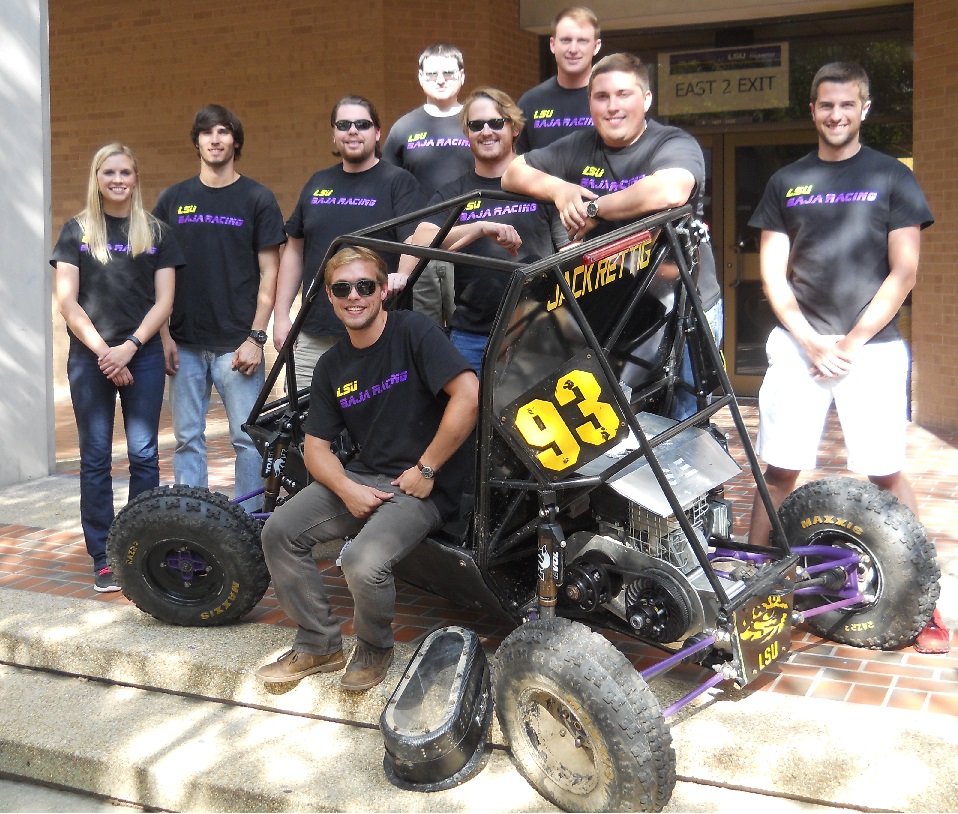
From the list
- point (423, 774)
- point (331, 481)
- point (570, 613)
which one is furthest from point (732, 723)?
point (331, 481)

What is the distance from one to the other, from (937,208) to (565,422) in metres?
5.82

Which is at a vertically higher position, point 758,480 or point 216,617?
point 758,480

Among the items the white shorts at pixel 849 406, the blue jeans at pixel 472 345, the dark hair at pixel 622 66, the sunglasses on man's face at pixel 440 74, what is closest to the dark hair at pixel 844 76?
the dark hair at pixel 622 66

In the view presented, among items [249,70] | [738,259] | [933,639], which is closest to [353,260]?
[933,639]

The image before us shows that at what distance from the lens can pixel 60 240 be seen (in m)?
5.23

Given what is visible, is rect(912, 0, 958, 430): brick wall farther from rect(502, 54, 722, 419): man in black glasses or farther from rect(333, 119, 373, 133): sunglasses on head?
rect(333, 119, 373, 133): sunglasses on head

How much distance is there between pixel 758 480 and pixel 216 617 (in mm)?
2139

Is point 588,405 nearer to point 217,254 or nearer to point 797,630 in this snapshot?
point 797,630

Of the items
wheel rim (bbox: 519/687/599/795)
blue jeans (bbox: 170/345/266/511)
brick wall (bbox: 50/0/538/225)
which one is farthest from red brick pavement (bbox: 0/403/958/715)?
brick wall (bbox: 50/0/538/225)

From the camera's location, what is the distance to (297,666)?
4.08 m

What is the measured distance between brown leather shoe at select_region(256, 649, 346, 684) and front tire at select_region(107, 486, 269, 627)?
0.41m

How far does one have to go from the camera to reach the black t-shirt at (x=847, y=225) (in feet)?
14.2

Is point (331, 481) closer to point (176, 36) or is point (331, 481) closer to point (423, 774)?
point (423, 774)

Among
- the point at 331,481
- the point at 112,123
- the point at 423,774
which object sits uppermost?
the point at 112,123
